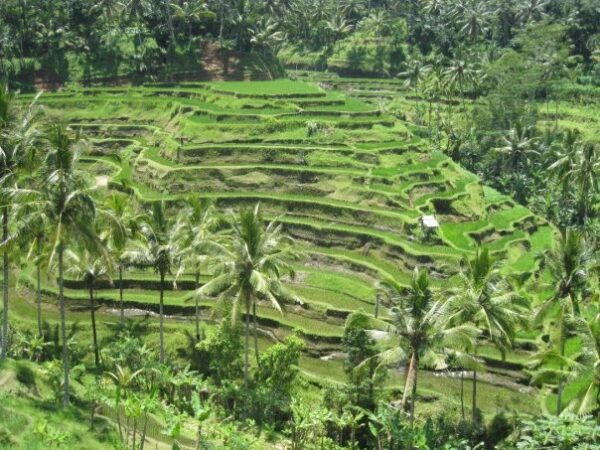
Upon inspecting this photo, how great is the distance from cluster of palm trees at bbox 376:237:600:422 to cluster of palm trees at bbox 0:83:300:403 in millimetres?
5899

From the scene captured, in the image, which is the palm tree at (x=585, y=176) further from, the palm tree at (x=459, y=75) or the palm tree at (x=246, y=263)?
the palm tree at (x=246, y=263)

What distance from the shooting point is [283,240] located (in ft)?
130

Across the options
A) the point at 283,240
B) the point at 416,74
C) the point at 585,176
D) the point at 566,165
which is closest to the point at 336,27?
the point at 416,74

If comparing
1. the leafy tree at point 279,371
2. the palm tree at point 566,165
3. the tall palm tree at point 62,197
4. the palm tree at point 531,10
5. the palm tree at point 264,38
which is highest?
the palm tree at point 531,10

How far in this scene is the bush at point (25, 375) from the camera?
84.9 feet

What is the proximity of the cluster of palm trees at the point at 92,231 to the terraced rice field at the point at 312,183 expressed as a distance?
4.86m

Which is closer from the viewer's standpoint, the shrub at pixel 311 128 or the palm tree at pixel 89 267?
the palm tree at pixel 89 267

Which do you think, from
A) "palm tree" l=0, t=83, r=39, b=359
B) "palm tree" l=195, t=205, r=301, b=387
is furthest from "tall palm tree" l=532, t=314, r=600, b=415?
"palm tree" l=0, t=83, r=39, b=359

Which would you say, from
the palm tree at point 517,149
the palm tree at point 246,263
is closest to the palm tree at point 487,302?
the palm tree at point 246,263

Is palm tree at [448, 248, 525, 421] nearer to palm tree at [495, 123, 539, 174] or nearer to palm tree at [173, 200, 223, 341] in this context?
Answer: palm tree at [173, 200, 223, 341]

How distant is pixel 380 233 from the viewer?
44.8 m

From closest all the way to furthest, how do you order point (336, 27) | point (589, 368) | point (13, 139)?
point (589, 368), point (13, 139), point (336, 27)

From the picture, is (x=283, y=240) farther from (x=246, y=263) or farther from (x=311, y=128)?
(x=311, y=128)

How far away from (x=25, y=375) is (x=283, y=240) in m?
17.2
